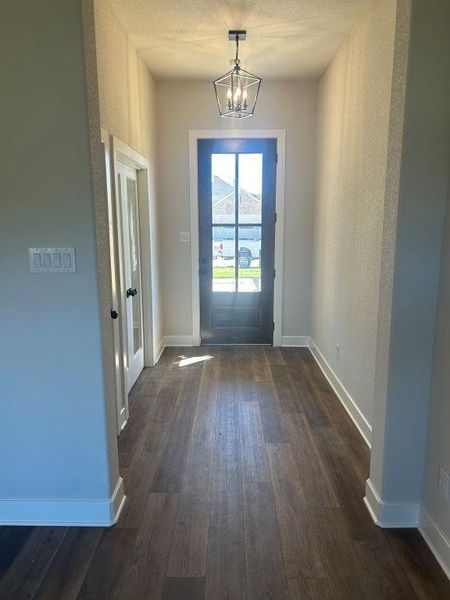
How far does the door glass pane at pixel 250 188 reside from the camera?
4.49 meters

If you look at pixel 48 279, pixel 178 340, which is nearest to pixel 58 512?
pixel 48 279

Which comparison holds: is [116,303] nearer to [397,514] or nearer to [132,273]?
[132,273]

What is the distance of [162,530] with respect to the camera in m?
2.00

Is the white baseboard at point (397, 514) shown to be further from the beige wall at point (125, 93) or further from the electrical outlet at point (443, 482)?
the beige wall at point (125, 93)

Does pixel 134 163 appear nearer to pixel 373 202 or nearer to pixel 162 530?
pixel 373 202

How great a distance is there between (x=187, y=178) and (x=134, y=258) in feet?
4.24

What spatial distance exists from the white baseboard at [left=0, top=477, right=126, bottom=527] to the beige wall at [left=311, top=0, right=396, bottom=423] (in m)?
1.67

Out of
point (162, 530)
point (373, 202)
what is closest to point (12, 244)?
point (162, 530)

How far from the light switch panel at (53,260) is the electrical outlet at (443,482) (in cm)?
177

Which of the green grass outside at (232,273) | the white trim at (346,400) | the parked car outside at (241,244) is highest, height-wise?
the parked car outside at (241,244)

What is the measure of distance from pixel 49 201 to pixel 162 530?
156 centimetres

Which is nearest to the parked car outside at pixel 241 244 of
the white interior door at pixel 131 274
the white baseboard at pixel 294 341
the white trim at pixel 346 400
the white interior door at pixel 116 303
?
the white baseboard at pixel 294 341

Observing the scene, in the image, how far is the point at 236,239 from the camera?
4621mm

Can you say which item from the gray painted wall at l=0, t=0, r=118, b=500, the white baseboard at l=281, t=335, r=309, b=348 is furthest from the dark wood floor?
the white baseboard at l=281, t=335, r=309, b=348
